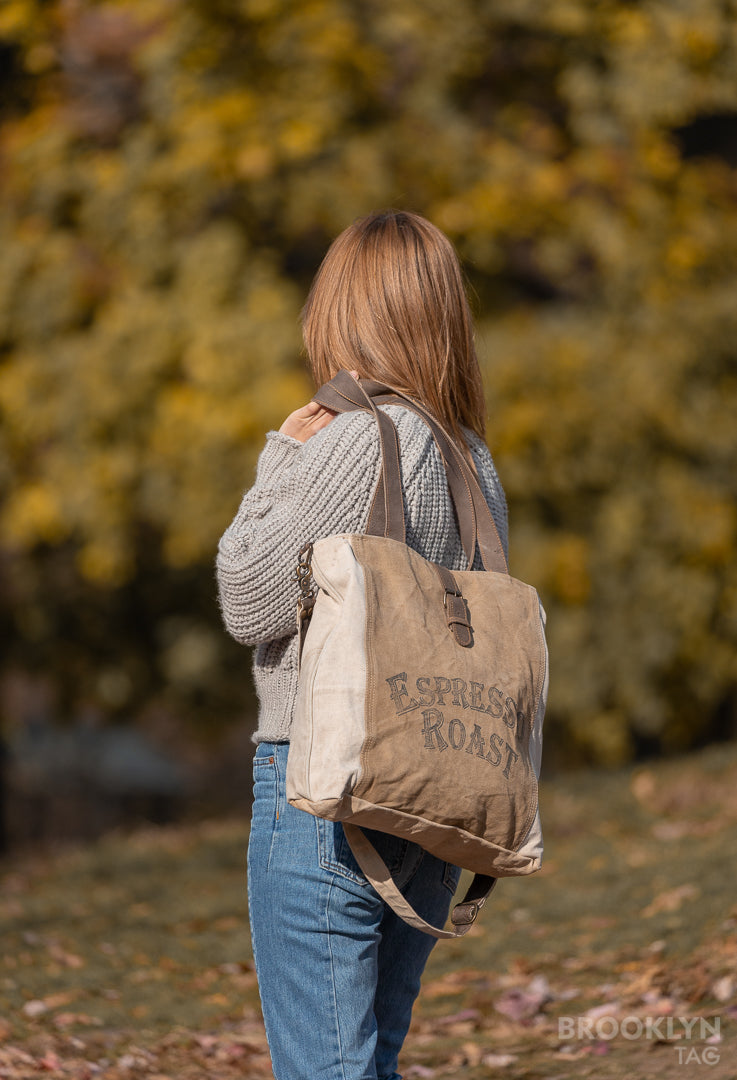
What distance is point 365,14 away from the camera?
7.34 meters

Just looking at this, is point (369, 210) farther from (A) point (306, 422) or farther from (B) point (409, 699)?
(B) point (409, 699)

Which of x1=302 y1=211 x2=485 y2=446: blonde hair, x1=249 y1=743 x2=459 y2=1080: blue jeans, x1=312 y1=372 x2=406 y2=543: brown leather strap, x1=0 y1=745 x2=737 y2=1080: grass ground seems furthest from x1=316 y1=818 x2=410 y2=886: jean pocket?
x1=0 y1=745 x2=737 y2=1080: grass ground

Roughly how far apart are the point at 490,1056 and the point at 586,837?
3.32 meters

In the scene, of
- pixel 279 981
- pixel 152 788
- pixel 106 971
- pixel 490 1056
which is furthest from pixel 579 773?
pixel 152 788

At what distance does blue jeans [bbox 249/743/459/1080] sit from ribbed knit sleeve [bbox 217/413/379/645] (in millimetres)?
220

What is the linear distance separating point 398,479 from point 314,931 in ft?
2.32

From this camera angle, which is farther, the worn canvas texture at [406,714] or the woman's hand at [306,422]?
the woman's hand at [306,422]

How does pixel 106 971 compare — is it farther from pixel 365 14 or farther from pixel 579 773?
pixel 365 14

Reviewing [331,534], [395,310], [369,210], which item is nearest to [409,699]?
[331,534]

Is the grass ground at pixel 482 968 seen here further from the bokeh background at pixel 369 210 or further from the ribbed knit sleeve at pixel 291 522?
the bokeh background at pixel 369 210

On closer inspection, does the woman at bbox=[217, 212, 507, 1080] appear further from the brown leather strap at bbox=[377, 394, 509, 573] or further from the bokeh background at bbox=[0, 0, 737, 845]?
the bokeh background at bbox=[0, 0, 737, 845]

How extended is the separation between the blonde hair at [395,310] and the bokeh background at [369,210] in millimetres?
4732

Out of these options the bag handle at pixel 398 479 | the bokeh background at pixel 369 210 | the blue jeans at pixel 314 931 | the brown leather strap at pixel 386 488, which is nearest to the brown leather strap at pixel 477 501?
the bag handle at pixel 398 479

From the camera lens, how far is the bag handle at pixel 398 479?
1.82m
